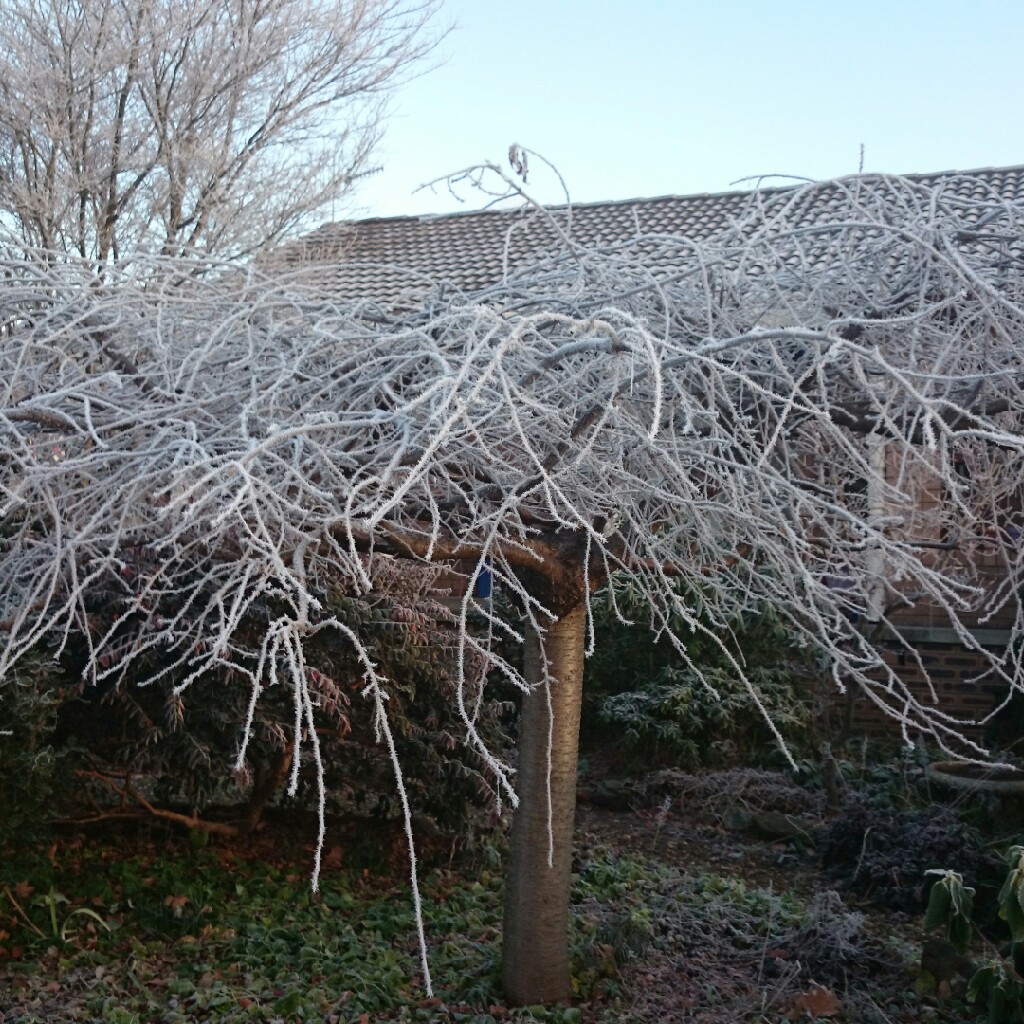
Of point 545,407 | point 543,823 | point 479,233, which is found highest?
point 479,233

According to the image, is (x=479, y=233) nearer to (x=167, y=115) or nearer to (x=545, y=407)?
(x=167, y=115)

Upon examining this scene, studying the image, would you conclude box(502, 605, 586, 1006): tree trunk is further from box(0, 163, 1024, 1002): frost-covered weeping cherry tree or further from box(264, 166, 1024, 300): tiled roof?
box(264, 166, 1024, 300): tiled roof

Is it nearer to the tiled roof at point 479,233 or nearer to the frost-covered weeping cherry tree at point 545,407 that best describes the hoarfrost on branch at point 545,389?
the frost-covered weeping cherry tree at point 545,407

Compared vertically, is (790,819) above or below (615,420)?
below

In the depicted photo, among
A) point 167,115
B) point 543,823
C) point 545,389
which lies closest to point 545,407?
point 545,389

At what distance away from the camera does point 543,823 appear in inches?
148

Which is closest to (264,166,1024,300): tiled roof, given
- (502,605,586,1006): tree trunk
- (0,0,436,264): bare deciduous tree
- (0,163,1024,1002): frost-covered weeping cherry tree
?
(0,0,436,264): bare deciduous tree

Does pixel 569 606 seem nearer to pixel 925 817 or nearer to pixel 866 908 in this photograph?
pixel 866 908

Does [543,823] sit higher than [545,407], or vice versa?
[545,407]

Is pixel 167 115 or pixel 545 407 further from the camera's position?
pixel 167 115

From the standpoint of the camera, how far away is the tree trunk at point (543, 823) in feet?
12.3

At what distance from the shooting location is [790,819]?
650 centimetres

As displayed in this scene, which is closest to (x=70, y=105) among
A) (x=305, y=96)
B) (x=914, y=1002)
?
(x=305, y=96)

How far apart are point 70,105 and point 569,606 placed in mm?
10591
